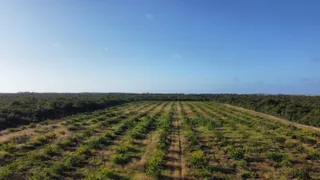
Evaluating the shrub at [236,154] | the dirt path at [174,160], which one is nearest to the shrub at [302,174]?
the shrub at [236,154]

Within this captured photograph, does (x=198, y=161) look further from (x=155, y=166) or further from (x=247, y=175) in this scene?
(x=247, y=175)

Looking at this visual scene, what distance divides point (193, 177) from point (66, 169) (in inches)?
261

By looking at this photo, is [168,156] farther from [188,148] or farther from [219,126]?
[219,126]

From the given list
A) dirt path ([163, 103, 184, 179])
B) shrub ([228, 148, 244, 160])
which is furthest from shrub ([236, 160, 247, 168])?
dirt path ([163, 103, 184, 179])

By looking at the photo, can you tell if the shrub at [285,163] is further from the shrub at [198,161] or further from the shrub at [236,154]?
the shrub at [198,161]

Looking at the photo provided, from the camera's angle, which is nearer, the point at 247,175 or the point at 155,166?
the point at 247,175

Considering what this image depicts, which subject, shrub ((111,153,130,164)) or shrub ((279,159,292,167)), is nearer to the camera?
shrub ((279,159,292,167))

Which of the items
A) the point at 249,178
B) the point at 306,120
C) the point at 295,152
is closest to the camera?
the point at 249,178

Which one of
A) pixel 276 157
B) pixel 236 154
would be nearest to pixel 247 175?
pixel 236 154

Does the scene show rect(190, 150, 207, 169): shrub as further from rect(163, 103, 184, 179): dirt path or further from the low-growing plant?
the low-growing plant

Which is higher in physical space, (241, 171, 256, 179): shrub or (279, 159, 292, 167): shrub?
(279, 159, 292, 167): shrub

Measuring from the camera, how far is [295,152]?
17.5 metres

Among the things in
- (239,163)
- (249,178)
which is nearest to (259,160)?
(239,163)

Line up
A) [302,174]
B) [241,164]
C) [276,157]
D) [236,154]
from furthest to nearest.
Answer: [236,154], [276,157], [241,164], [302,174]
